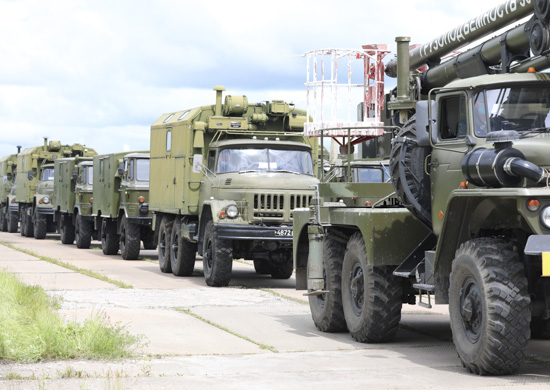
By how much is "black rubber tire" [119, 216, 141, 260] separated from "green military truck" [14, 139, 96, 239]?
11.5 m

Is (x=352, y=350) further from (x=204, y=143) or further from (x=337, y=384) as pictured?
(x=204, y=143)

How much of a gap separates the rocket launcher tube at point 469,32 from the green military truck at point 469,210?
0.01m

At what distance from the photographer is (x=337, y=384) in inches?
324

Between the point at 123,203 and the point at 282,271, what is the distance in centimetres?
705

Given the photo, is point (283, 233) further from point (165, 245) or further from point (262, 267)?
point (165, 245)

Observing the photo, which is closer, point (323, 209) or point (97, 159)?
point (323, 209)

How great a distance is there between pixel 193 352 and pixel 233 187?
26.7ft

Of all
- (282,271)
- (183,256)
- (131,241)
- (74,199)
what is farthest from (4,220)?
(282,271)

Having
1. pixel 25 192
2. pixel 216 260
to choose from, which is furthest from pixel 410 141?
pixel 25 192

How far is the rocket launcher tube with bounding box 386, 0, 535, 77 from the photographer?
9.49 meters

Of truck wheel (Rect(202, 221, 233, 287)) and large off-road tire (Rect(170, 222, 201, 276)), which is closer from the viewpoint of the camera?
truck wheel (Rect(202, 221, 233, 287))

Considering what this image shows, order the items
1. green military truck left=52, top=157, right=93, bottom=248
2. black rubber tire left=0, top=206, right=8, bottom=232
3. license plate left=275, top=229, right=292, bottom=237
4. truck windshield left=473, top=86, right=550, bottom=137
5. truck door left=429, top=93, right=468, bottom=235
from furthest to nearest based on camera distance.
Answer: black rubber tire left=0, top=206, right=8, bottom=232
green military truck left=52, top=157, right=93, bottom=248
license plate left=275, top=229, right=292, bottom=237
truck door left=429, top=93, right=468, bottom=235
truck windshield left=473, top=86, right=550, bottom=137

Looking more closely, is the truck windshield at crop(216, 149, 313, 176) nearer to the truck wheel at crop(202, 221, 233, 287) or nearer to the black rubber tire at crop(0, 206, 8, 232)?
the truck wheel at crop(202, 221, 233, 287)

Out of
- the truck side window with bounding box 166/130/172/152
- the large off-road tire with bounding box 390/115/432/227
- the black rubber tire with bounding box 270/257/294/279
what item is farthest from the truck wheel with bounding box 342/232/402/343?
the truck side window with bounding box 166/130/172/152
